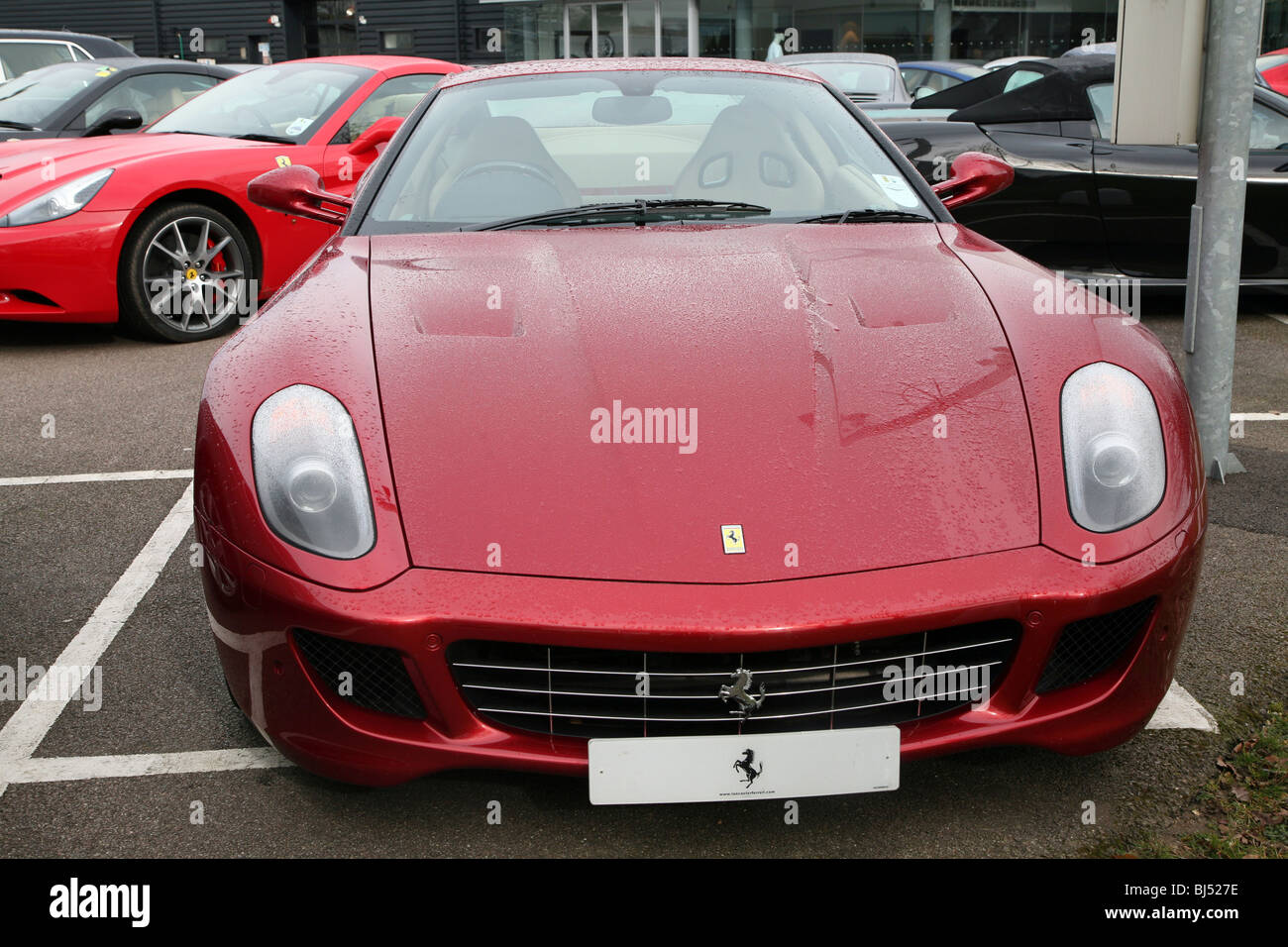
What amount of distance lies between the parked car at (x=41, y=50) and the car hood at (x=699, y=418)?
32.1 feet

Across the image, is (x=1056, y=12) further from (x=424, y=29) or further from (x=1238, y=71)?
(x=1238, y=71)

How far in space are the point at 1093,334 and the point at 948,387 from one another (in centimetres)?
37

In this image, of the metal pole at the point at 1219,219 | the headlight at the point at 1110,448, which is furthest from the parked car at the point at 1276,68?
the headlight at the point at 1110,448

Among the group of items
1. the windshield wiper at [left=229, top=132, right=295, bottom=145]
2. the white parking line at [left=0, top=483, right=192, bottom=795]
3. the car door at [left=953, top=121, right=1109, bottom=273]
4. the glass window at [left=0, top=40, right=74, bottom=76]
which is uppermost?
the glass window at [left=0, top=40, right=74, bottom=76]

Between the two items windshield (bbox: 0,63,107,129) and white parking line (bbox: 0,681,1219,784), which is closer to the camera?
white parking line (bbox: 0,681,1219,784)

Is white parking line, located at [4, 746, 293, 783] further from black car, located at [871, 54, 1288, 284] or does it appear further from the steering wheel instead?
black car, located at [871, 54, 1288, 284]

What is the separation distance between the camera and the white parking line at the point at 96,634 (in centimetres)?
258

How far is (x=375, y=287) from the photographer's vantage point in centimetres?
266

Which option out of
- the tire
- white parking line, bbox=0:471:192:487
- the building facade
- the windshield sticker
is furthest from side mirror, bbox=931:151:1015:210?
the building facade

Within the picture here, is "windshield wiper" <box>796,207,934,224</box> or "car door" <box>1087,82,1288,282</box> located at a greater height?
"windshield wiper" <box>796,207,934,224</box>

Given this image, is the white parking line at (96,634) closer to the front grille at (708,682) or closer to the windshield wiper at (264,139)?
the front grille at (708,682)

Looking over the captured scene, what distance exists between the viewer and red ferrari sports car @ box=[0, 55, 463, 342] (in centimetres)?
577

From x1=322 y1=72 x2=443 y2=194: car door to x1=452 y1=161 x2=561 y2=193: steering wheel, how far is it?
3155 millimetres
